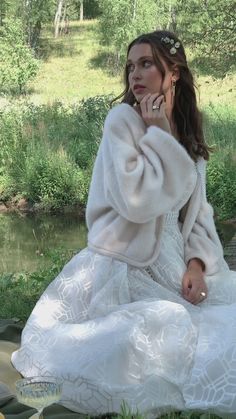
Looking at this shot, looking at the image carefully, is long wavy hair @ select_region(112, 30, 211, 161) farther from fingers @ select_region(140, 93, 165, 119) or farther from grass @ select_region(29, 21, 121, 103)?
grass @ select_region(29, 21, 121, 103)

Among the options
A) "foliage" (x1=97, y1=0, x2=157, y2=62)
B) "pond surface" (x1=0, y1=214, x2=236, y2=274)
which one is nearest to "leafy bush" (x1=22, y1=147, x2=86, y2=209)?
"pond surface" (x1=0, y1=214, x2=236, y2=274)

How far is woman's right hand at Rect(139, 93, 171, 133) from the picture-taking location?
2.49 meters

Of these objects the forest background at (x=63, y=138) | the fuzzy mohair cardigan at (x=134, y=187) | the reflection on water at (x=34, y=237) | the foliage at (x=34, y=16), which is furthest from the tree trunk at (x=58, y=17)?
Answer: the fuzzy mohair cardigan at (x=134, y=187)

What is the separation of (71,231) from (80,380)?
288 inches

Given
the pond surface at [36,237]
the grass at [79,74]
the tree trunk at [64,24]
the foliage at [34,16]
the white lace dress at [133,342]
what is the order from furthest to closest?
the tree trunk at [64,24], the foliage at [34,16], the grass at [79,74], the pond surface at [36,237], the white lace dress at [133,342]

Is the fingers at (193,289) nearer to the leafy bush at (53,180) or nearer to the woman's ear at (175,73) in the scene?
the woman's ear at (175,73)

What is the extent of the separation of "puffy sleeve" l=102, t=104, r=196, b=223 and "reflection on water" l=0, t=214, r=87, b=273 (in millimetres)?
4688

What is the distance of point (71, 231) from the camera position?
962 centimetres

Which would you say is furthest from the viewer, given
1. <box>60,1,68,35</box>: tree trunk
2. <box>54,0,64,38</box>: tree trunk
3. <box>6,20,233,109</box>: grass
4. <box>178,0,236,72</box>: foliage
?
<box>60,1,68,35</box>: tree trunk

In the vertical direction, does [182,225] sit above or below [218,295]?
above

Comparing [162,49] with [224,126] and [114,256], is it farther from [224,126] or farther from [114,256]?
[224,126]

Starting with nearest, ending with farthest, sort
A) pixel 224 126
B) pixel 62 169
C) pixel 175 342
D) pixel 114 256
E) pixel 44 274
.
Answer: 1. pixel 175 342
2. pixel 114 256
3. pixel 44 274
4. pixel 62 169
5. pixel 224 126

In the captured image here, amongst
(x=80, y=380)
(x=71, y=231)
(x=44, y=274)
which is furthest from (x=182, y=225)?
(x=71, y=231)

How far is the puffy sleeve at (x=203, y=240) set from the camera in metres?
2.75
